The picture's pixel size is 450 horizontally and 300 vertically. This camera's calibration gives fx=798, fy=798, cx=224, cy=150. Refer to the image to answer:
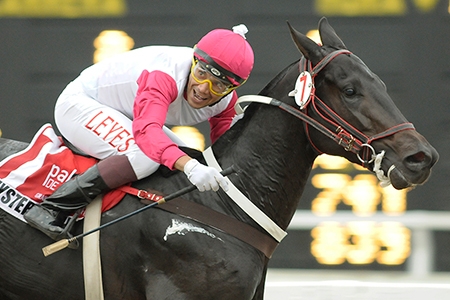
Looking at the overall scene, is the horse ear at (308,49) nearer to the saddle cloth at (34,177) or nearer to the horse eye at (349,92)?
the horse eye at (349,92)

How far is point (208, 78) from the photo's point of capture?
317 cm

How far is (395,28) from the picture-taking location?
504 cm

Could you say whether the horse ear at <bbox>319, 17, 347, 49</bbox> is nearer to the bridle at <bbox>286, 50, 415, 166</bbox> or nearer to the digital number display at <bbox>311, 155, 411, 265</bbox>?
the bridle at <bbox>286, 50, 415, 166</bbox>

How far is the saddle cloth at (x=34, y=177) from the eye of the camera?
3250 mm

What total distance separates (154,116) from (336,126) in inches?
27.9

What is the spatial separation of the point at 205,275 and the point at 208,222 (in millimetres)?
212

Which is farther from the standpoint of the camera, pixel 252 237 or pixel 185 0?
pixel 185 0

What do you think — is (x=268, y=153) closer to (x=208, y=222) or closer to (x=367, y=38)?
(x=208, y=222)

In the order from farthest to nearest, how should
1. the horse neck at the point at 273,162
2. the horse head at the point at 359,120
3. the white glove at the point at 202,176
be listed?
the horse neck at the point at 273,162 → the horse head at the point at 359,120 → the white glove at the point at 202,176

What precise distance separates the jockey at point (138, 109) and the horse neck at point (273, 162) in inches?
8.3

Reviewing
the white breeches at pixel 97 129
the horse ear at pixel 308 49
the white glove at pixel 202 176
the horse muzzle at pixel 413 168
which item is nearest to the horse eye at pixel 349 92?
the horse ear at pixel 308 49

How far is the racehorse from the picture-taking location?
304 centimetres

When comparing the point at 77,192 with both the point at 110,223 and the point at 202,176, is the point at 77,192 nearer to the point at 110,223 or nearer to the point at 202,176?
the point at 110,223

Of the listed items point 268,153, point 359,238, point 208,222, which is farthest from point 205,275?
point 359,238
